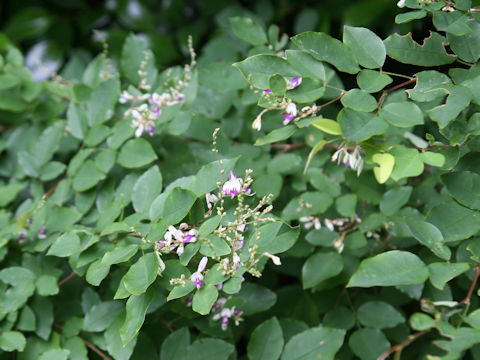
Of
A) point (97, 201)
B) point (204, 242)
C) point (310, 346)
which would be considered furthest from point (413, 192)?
point (97, 201)

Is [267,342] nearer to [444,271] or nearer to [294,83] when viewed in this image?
[444,271]

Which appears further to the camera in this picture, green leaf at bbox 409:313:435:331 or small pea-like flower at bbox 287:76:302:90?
small pea-like flower at bbox 287:76:302:90

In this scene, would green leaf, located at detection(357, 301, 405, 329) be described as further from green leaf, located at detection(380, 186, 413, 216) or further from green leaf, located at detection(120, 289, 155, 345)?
green leaf, located at detection(120, 289, 155, 345)

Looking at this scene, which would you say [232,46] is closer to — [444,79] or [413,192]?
[413,192]

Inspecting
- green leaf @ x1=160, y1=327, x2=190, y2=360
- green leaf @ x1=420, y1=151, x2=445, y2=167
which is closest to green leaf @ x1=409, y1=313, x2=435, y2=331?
green leaf @ x1=420, y1=151, x2=445, y2=167

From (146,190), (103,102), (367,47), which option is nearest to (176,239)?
(146,190)
